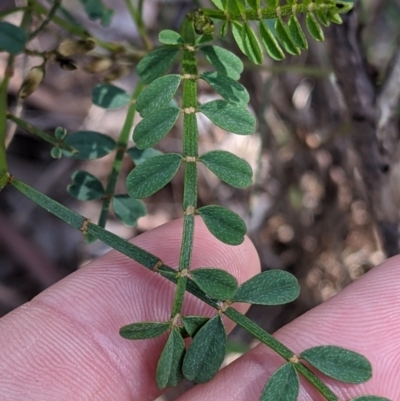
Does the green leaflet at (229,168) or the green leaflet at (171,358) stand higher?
the green leaflet at (229,168)

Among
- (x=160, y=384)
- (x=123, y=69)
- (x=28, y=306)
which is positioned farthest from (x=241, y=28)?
(x=28, y=306)

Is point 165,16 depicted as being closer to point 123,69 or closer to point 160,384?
point 123,69

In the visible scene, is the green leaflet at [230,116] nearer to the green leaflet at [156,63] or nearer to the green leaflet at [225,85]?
the green leaflet at [225,85]

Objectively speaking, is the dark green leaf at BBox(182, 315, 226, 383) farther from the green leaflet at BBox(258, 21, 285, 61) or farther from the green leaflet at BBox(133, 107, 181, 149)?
the green leaflet at BBox(258, 21, 285, 61)

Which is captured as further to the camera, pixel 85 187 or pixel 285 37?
pixel 85 187

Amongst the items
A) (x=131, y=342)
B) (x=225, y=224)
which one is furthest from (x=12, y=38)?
(x=131, y=342)

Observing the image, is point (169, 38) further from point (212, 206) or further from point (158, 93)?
point (212, 206)

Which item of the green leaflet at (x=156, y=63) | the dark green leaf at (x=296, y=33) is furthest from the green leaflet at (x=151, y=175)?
the dark green leaf at (x=296, y=33)

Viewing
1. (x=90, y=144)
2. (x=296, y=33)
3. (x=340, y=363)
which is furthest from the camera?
(x=90, y=144)
